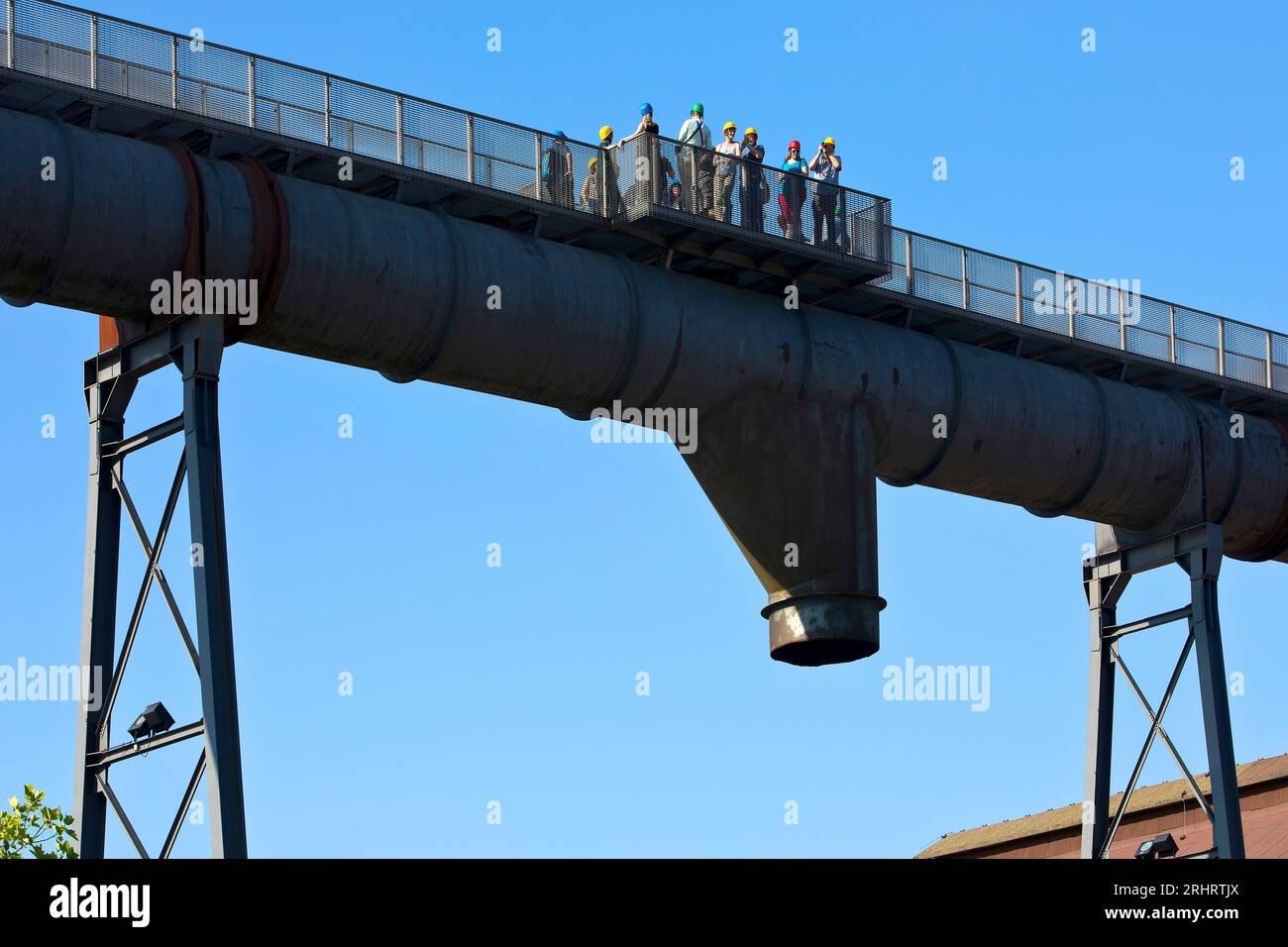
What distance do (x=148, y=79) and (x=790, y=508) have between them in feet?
31.0

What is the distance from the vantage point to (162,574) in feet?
76.3

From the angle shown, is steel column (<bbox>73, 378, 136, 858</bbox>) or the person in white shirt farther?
the person in white shirt

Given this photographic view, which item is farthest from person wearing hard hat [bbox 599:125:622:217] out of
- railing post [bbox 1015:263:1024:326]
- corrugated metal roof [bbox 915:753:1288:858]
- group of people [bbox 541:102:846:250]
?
corrugated metal roof [bbox 915:753:1288:858]

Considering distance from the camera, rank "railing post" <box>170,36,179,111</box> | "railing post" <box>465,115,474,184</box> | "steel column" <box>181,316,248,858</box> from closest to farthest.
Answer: "steel column" <box>181,316,248,858</box> → "railing post" <box>170,36,179,111</box> → "railing post" <box>465,115,474,184</box>

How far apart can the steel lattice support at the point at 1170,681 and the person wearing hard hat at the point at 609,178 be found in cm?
1052

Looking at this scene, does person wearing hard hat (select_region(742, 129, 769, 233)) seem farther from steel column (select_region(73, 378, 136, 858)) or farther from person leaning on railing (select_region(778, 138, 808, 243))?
steel column (select_region(73, 378, 136, 858))

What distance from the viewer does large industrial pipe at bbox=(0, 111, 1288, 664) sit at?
23.1 m

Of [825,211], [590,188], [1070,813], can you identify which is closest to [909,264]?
[825,211]

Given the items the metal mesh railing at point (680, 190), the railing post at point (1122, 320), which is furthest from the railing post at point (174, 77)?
the railing post at point (1122, 320)

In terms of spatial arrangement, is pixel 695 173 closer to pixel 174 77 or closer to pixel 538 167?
pixel 538 167

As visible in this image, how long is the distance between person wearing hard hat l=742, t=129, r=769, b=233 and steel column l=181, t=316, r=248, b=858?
7546 mm

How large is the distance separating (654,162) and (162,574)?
7.94 m

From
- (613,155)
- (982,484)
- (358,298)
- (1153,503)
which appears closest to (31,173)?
(358,298)

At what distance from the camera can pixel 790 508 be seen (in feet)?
92.5
